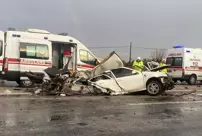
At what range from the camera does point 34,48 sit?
42.3 ft

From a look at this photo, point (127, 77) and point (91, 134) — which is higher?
point (127, 77)

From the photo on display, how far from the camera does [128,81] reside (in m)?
11.2

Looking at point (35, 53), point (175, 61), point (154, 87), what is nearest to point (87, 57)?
point (35, 53)

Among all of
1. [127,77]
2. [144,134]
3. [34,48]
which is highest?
[34,48]

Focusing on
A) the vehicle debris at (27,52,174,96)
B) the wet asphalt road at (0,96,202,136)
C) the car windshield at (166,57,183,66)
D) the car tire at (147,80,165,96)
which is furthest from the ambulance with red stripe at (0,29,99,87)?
the car windshield at (166,57,183,66)

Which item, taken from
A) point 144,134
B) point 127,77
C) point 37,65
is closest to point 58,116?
point 144,134

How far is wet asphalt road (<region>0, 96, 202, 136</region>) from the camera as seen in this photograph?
541cm

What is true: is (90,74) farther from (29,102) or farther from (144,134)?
(144,134)

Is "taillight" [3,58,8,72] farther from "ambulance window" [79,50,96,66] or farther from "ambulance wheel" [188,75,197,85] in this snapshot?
"ambulance wheel" [188,75,197,85]

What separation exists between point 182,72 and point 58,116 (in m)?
12.9

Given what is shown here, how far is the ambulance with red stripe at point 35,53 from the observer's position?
12367 millimetres

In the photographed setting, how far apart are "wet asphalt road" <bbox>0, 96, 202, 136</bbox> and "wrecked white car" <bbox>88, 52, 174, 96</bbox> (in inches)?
85.6

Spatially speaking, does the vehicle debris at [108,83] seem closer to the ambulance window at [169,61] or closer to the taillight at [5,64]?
the taillight at [5,64]

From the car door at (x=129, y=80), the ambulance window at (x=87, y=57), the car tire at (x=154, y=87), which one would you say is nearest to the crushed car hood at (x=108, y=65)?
the car door at (x=129, y=80)
